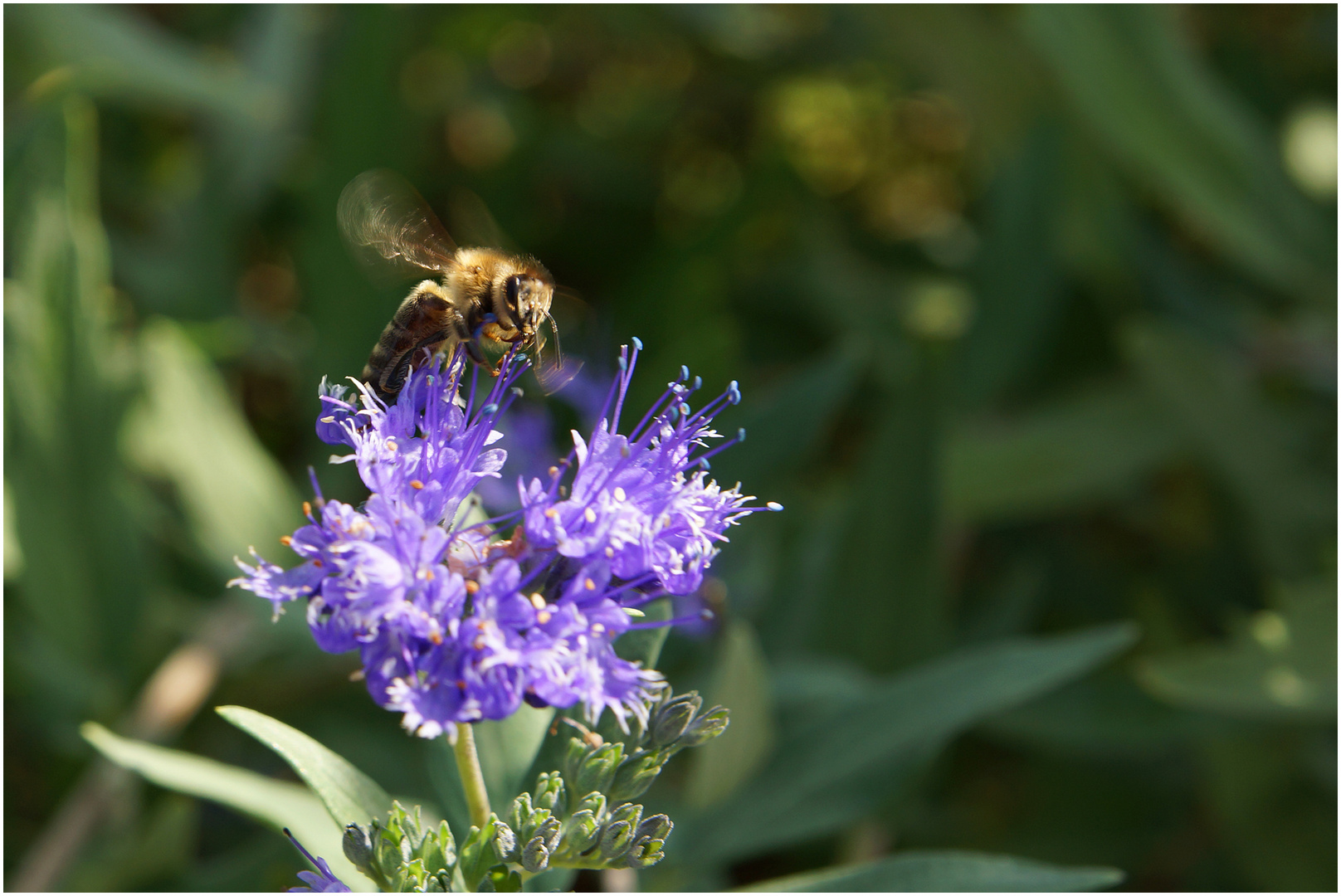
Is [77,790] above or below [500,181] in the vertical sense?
below

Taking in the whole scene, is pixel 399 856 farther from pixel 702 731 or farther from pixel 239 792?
pixel 239 792

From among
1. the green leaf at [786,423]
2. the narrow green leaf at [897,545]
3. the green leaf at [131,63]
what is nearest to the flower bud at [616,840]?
the green leaf at [786,423]

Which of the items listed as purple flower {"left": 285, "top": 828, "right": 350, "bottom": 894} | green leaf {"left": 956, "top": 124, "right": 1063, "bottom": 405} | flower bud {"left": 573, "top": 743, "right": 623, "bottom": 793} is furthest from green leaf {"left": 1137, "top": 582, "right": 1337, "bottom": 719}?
purple flower {"left": 285, "top": 828, "right": 350, "bottom": 894}

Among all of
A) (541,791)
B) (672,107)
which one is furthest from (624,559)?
(672,107)

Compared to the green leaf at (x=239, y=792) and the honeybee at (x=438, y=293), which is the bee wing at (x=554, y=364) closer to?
the honeybee at (x=438, y=293)

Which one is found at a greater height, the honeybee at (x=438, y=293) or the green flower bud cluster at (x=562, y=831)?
the honeybee at (x=438, y=293)

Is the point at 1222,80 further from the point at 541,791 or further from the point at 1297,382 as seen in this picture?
the point at 541,791
